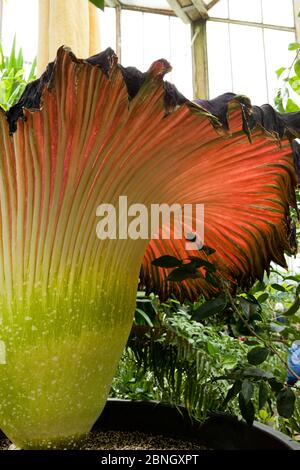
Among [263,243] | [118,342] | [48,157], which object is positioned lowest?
[118,342]

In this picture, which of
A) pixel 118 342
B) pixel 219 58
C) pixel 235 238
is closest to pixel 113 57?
pixel 118 342

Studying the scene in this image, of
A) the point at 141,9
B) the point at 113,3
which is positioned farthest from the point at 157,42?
the point at 113,3

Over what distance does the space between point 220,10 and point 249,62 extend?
88cm

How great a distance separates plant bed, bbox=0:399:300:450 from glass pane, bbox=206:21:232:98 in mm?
6443

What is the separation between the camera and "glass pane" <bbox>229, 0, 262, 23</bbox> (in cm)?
641

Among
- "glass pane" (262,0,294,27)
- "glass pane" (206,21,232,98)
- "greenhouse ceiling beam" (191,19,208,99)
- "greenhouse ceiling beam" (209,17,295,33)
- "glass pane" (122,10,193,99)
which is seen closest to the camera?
"glass pane" (262,0,294,27)

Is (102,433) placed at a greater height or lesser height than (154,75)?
lesser

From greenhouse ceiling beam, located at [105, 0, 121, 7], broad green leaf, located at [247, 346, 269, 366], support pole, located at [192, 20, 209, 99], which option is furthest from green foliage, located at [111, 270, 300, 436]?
greenhouse ceiling beam, located at [105, 0, 121, 7]

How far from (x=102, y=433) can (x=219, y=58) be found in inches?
269

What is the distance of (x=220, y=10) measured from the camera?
269 inches

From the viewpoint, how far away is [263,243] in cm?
102

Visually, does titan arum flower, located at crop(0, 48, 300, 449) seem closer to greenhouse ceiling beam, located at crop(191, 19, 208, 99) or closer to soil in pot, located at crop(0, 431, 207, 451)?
soil in pot, located at crop(0, 431, 207, 451)

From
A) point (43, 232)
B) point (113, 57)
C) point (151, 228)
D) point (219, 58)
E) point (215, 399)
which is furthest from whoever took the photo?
point (219, 58)
